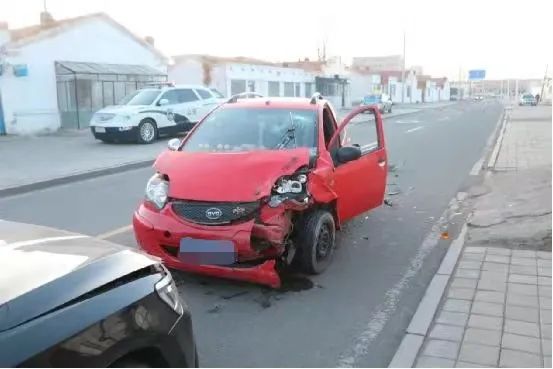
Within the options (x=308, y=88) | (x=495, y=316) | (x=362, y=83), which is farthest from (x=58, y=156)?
(x=362, y=83)

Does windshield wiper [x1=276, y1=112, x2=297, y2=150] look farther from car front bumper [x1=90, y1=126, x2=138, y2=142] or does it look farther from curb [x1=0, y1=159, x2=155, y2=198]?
car front bumper [x1=90, y1=126, x2=138, y2=142]

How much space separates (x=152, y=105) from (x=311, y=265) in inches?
525

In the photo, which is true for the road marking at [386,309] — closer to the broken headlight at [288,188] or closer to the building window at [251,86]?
the broken headlight at [288,188]

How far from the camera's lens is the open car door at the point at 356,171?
17.7ft

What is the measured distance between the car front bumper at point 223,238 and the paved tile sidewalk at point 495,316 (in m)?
1.38

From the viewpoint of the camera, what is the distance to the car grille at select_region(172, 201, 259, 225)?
436 centimetres

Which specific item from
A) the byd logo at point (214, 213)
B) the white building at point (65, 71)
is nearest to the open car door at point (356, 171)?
the byd logo at point (214, 213)

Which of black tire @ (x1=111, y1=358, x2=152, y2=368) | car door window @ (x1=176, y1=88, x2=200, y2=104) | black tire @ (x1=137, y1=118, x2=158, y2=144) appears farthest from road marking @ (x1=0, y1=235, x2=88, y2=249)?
car door window @ (x1=176, y1=88, x2=200, y2=104)

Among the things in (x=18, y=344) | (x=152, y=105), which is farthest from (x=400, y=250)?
(x=152, y=105)

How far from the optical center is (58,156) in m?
13.8

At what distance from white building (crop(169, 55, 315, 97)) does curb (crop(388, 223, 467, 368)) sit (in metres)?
30.4

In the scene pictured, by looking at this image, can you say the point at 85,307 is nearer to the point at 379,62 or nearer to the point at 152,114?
the point at 152,114

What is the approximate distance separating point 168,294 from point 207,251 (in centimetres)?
184

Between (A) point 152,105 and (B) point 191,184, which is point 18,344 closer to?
(B) point 191,184
